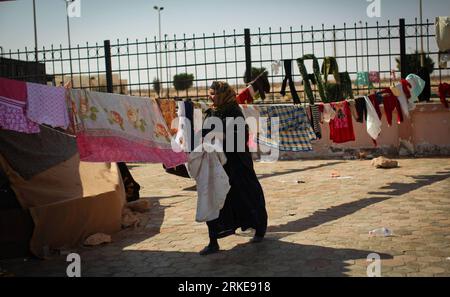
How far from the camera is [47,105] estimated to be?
458cm

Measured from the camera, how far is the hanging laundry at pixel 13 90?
4219 mm

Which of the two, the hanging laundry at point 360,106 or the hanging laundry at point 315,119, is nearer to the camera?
the hanging laundry at point 315,119

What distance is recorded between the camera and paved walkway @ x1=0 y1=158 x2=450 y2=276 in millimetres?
4418

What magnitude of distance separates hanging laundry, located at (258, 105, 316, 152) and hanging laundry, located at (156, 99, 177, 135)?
2202 mm

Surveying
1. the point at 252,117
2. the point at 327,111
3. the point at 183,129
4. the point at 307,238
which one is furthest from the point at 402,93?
the point at 307,238

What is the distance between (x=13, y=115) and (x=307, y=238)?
325 cm

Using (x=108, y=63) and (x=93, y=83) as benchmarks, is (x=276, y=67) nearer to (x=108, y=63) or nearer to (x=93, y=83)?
(x=108, y=63)

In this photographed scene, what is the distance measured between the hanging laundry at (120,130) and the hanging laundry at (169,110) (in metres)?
0.10

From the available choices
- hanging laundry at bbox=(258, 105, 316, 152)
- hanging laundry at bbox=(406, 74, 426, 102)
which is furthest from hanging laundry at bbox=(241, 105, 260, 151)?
hanging laundry at bbox=(406, 74, 426, 102)

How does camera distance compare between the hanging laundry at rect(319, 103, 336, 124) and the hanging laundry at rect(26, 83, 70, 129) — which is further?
the hanging laundry at rect(319, 103, 336, 124)

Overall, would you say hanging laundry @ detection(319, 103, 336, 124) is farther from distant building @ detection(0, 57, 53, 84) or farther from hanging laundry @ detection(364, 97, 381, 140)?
distant building @ detection(0, 57, 53, 84)

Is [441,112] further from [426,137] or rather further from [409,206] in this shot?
[409,206]

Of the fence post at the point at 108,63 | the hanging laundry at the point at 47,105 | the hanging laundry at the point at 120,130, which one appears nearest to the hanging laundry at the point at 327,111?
the hanging laundry at the point at 120,130

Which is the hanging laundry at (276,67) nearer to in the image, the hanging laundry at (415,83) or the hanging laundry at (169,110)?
the hanging laundry at (415,83)
